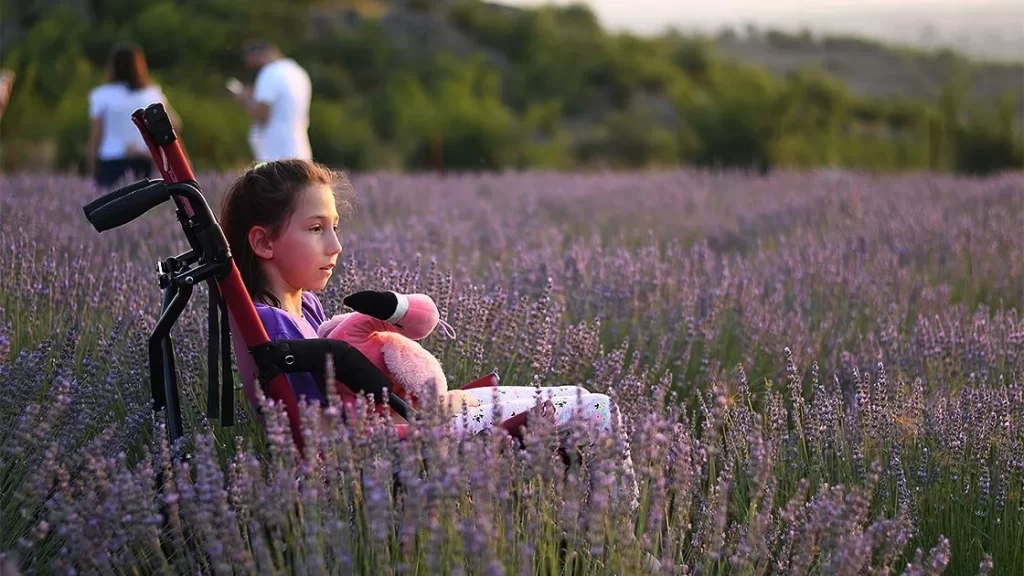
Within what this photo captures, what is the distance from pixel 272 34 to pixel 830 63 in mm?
25510

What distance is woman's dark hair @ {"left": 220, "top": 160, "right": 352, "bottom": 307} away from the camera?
2885 millimetres

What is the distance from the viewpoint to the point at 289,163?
2.93m

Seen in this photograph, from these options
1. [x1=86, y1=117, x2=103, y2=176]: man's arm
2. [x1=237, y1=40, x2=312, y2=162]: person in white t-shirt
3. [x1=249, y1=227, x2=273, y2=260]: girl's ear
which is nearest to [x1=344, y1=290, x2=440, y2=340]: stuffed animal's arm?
[x1=249, y1=227, x2=273, y2=260]: girl's ear

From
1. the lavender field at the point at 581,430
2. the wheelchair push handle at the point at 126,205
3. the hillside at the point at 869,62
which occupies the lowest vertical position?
the hillside at the point at 869,62

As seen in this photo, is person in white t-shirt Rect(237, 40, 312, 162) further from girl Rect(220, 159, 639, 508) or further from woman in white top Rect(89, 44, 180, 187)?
girl Rect(220, 159, 639, 508)

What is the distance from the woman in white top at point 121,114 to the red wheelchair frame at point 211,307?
5742 millimetres

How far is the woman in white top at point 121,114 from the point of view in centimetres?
807

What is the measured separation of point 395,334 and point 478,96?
1842cm

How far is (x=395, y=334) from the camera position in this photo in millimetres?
2795

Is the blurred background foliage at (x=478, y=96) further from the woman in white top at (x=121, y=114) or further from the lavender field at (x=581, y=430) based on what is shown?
the lavender field at (x=581, y=430)

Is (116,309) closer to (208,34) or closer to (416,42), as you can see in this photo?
(208,34)

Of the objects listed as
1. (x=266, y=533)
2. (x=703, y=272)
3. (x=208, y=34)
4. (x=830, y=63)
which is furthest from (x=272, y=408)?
(x=830, y=63)

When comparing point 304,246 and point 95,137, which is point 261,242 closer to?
point 304,246

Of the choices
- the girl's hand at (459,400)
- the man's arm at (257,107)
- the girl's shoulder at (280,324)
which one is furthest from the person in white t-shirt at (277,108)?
the girl's hand at (459,400)
